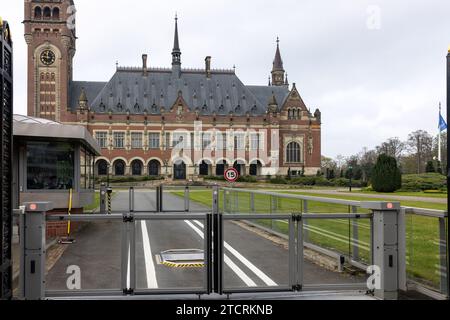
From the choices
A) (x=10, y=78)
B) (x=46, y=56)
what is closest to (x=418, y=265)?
(x=10, y=78)

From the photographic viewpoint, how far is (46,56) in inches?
2904

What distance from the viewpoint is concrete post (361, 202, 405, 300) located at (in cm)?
572

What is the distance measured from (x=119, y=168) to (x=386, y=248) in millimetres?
74102

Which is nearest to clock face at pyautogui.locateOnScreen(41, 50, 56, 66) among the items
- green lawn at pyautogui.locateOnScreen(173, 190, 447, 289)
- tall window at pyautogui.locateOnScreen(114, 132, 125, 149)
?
tall window at pyautogui.locateOnScreen(114, 132, 125, 149)

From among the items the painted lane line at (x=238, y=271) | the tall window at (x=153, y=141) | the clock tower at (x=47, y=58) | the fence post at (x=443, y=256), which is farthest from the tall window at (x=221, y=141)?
the fence post at (x=443, y=256)

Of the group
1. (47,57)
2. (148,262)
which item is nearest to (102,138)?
(47,57)

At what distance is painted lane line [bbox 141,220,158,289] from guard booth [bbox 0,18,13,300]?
1616mm

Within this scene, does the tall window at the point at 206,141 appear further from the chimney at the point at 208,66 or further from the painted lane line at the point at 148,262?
the painted lane line at the point at 148,262

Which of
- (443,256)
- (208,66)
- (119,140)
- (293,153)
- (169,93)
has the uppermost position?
(208,66)

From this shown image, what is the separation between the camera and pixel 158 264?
6.44 m

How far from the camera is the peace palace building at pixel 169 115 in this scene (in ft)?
242

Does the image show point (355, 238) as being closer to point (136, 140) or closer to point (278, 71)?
point (136, 140)

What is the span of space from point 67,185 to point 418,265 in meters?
11.4
